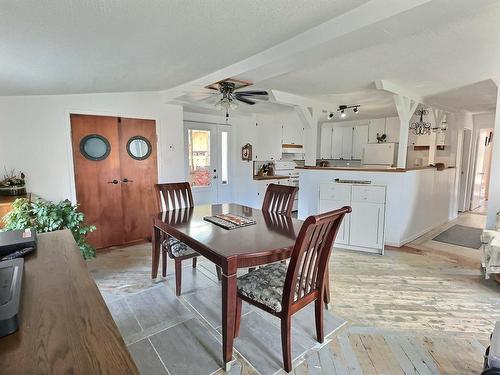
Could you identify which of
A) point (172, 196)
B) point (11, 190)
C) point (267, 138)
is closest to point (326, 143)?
point (267, 138)

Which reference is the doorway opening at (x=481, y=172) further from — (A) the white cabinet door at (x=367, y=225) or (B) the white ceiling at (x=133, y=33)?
(B) the white ceiling at (x=133, y=33)

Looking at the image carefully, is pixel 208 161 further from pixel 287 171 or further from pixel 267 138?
pixel 287 171

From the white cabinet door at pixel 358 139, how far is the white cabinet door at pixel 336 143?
31cm

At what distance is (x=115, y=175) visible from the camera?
377cm

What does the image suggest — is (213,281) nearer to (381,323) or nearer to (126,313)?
(126,313)

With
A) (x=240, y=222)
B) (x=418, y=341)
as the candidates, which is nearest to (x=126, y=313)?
(x=240, y=222)

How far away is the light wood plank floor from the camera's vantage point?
1.76m

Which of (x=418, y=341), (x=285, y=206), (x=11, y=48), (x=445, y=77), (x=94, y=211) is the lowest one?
(x=418, y=341)

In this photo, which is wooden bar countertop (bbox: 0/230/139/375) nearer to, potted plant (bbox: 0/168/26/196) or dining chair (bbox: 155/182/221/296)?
dining chair (bbox: 155/182/221/296)

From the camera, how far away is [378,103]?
4.63 meters

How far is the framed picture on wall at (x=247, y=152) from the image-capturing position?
572cm

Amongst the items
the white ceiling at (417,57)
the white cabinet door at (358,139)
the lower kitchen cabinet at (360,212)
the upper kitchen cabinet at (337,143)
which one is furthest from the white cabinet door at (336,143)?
the lower kitchen cabinet at (360,212)

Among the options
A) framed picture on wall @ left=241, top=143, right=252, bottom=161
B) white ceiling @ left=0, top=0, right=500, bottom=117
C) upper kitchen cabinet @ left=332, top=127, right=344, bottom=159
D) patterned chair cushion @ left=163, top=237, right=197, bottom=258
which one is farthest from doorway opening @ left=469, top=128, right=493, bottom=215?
patterned chair cushion @ left=163, top=237, right=197, bottom=258

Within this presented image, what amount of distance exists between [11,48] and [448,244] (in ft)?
16.9
